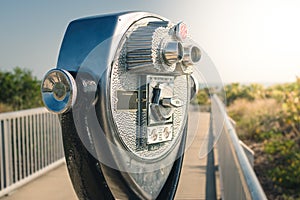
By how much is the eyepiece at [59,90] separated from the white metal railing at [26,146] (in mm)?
2839

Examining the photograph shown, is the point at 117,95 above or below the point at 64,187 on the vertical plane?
above

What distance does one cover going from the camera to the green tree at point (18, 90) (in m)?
9.65

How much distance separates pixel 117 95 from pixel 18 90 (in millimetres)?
8615

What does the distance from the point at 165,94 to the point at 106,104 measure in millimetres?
368

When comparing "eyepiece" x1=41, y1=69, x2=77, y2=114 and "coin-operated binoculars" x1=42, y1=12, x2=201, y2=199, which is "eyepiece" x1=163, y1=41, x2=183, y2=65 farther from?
"eyepiece" x1=41, y1=69, x2=77, y2=114

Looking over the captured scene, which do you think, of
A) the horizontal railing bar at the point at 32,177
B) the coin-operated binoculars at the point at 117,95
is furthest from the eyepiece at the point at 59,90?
the horizontal railing bar at the point at 32,177

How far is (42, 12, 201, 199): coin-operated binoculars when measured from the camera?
1.62 meters

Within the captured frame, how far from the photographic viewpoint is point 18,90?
974 cm

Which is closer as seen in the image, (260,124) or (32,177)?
(32,177)

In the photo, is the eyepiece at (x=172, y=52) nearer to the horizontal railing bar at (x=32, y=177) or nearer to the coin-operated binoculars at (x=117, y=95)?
the coin-operated binoculars at (x=117, y=95)

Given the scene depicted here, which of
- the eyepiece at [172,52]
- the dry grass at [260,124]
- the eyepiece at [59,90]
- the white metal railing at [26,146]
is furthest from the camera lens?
the dry grass at [260,124]

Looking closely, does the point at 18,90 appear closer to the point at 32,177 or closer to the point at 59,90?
the point at 32,177

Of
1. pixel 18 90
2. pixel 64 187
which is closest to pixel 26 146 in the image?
pixel 64 187

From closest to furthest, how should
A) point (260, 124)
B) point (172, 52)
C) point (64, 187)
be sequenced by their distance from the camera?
point (172, 52)
point (64, 187)
point (260, 124)
